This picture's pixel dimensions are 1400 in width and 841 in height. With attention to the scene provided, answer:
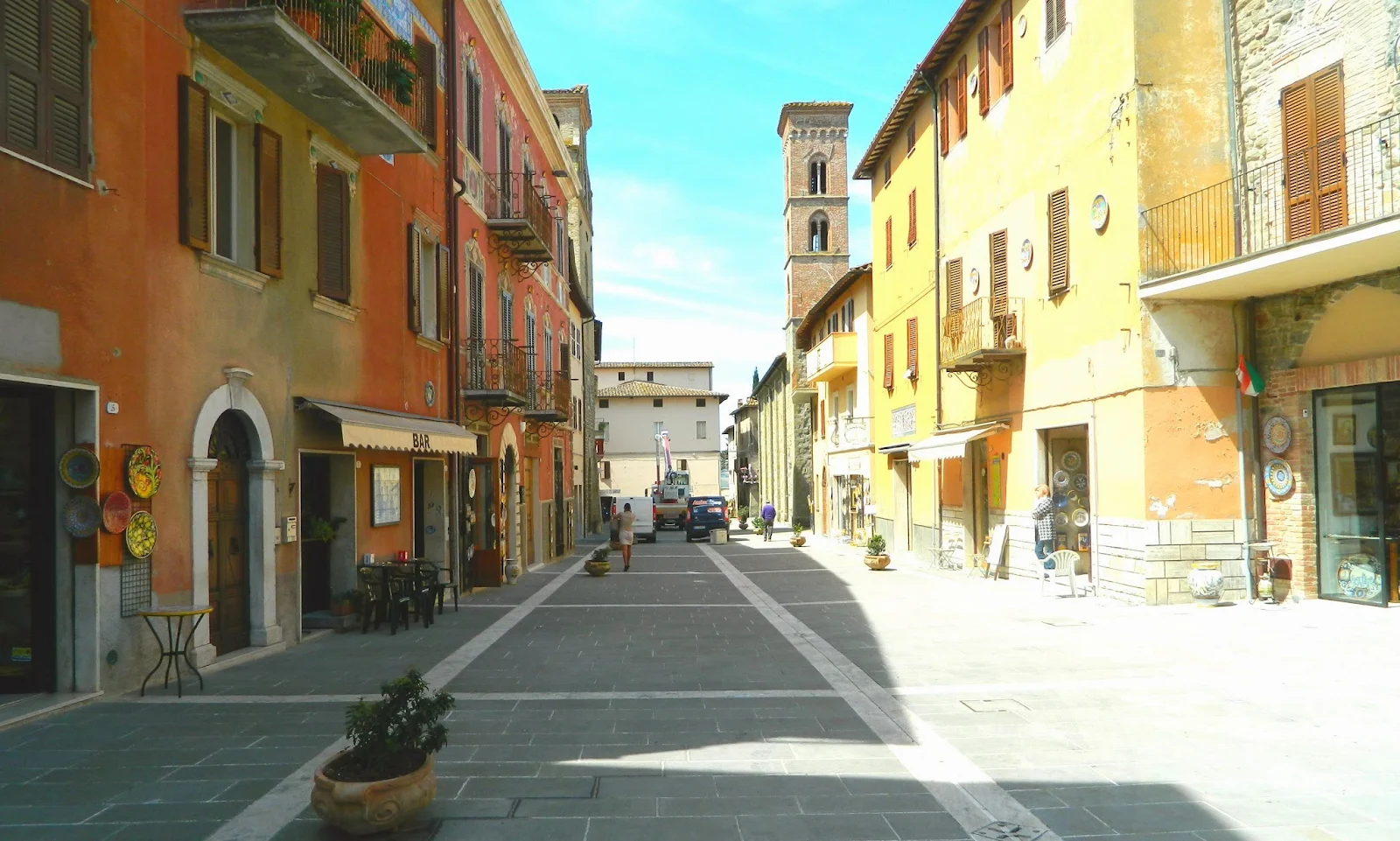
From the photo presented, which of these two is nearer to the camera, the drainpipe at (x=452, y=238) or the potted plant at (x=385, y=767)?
the potted plant at (x=385, y=767)

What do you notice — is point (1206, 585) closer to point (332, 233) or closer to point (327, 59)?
point (332, 233)

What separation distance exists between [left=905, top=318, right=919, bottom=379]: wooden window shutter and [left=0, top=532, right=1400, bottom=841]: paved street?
1245 cm

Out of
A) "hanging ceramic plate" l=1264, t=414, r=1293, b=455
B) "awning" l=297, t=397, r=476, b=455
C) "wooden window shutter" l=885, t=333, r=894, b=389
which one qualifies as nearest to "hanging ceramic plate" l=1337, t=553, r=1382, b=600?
"hanging ceramic plate" l=1264, t=414, r=1293, b=455

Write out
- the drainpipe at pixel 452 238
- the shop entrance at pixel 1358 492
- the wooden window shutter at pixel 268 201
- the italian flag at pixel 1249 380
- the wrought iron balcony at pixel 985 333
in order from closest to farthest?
1. the wooden window shutter at pixel 268 201
2. the shop entrance at pixel 1358 492
3. the italian flag at pixel 1249 380
4. the drainpipe at pixel 452 238
5. the wrought iron balcony at pixel 985 333

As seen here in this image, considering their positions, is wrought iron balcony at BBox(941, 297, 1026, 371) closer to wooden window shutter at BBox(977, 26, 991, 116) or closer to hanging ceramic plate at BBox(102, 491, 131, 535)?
wooden window shutter at BBox(977, 26, 991, 116)

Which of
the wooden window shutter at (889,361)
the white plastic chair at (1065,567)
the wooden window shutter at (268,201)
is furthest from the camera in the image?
the wooden window shutter at (889,361)

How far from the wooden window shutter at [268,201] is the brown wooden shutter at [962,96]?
573 inches

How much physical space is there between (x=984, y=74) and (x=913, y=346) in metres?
7.13

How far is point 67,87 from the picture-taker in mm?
7930

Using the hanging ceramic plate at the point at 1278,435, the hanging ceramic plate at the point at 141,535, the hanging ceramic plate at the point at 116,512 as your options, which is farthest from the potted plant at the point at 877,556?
the hanging ceramic plate at the point at 116,512

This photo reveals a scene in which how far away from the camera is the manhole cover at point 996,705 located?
25.7 ft

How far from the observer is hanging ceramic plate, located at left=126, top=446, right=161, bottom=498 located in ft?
28.1

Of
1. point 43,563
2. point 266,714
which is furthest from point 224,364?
point 266,714

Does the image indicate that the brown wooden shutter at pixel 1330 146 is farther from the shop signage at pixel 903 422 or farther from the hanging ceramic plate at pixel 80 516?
the hanging ceramic plate at pixel 80 516
